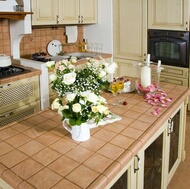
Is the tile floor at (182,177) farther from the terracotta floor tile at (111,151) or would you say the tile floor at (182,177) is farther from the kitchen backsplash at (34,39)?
the kitchen backsplash at (34,39)

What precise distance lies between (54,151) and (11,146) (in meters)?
0.24

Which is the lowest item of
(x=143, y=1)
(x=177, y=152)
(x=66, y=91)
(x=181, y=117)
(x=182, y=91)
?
(x=177, y=152)

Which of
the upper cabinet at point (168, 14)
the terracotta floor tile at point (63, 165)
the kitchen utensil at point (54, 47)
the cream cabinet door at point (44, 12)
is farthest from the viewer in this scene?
the kitchen utensil at point (54, 47)

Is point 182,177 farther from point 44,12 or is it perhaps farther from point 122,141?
point 44,12

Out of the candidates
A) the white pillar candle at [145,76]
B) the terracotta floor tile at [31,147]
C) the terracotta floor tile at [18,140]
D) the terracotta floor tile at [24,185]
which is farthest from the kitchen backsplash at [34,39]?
the terracotta floor tile at [24,185]

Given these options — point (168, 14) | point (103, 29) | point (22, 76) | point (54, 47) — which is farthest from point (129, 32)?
point (22, 76)

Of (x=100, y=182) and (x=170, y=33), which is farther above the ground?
(x=170, y=33)

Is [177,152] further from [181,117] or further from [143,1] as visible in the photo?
[143,1]

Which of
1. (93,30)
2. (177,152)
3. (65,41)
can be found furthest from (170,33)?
(177,152)

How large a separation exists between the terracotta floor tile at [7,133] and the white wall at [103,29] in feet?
9.76

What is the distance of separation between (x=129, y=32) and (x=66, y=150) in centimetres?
307

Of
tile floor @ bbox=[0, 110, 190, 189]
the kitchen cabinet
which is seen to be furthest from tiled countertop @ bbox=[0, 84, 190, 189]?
the kitchen cabinet

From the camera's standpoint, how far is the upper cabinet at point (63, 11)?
3.27 meters

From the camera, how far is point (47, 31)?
380cm
